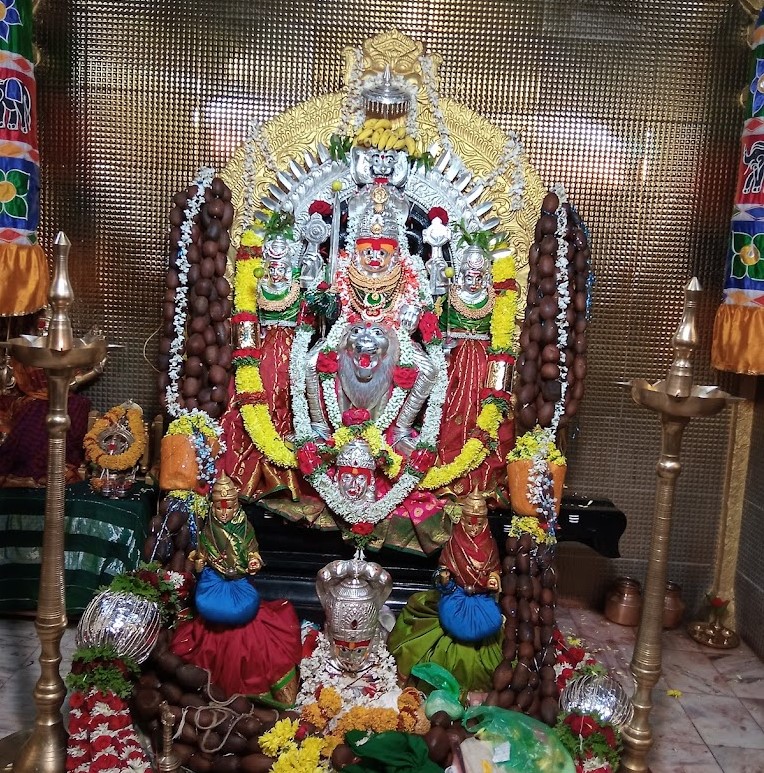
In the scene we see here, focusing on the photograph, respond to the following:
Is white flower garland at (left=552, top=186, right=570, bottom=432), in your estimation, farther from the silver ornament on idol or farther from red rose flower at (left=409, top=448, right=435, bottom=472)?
the silver ornament on idol

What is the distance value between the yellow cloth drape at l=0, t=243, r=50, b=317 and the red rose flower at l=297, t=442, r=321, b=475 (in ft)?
6.54

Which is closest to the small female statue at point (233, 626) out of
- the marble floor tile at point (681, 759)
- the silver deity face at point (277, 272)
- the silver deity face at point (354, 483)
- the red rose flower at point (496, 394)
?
the silver deity face at point (354, 483)

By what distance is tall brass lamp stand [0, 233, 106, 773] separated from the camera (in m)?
3.46

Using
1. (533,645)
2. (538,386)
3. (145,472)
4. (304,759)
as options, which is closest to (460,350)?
(538,386)

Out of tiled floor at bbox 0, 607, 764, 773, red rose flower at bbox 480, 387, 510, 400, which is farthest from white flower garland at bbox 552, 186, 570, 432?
tiled floor at bbox 0, 607, 764, 773

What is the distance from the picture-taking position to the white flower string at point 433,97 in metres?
5.78

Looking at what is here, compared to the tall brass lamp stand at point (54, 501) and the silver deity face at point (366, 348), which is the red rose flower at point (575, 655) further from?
the tall brass lamp stand at point (54, 501)

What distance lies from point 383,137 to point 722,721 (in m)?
4.17

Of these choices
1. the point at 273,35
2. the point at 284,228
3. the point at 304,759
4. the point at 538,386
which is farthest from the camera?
the point at 273,35

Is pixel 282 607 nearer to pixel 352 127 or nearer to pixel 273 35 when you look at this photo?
pixel 352 127

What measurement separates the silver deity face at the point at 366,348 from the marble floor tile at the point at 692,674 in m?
2.73

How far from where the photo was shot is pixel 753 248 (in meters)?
5.39

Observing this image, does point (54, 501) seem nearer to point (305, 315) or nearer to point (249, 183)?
point (305, 315)

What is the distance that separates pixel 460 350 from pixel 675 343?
2.32 meters
